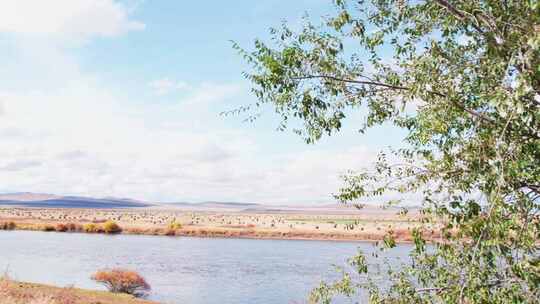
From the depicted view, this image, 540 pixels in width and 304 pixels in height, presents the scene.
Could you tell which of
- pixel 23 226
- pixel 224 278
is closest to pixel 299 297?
pixel 224 278

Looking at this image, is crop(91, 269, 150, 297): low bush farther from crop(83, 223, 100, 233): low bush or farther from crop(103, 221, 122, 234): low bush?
crop(103, 221, 122, 234): low bush

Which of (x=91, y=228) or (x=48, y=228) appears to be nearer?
(x=91, y=228)

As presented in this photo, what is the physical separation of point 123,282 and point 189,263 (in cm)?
1784

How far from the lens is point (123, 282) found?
36000mm

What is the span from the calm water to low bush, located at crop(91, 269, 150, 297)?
0.90m

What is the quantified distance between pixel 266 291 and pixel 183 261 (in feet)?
57.0

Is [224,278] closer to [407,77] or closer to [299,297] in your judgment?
[299,297]

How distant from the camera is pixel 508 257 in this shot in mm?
7918

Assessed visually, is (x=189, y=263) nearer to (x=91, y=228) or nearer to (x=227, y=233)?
(x=227, y=233)

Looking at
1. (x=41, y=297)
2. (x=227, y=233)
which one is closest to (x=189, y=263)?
(x=41, y=297)

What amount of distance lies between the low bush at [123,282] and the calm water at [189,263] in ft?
2.94

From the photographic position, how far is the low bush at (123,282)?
35844 mm

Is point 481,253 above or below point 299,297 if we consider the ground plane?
above

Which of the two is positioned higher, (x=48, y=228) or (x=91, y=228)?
(x=91, y=228)
